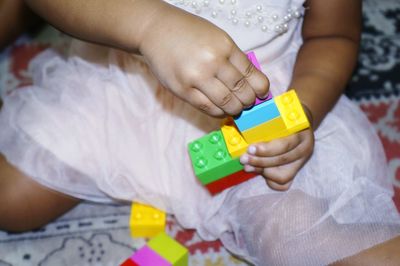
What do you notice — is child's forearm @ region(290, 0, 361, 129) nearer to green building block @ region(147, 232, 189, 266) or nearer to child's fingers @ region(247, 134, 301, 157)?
child's fingers @ region(247, 134, 301, 157)

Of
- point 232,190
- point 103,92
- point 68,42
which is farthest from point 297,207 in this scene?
point 68,42

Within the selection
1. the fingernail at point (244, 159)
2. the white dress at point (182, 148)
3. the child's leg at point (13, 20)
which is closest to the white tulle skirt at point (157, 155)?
the white dress at point (182, 148)

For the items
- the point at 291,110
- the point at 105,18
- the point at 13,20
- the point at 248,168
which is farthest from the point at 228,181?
the point at 13,20

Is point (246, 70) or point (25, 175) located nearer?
point (246, 70)

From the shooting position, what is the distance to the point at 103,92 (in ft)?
2.64

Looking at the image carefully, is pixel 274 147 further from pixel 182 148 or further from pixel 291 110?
pixel 182 148

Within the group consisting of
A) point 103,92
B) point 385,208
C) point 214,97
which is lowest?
point 385,208

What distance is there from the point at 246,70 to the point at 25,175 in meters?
0.40

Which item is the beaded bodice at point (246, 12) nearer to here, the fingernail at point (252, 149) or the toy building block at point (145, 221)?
the fingernail at point (252, 149)

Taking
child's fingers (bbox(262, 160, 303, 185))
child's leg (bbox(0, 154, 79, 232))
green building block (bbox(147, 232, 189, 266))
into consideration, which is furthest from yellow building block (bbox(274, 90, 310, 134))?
child's leg (bbox(0, 154, 79, 232))

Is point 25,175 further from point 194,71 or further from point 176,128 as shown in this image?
point 194,71

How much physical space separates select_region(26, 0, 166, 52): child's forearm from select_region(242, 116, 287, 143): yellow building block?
167mm

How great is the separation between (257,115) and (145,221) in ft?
0.94

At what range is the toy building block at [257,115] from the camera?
23.1 inches
